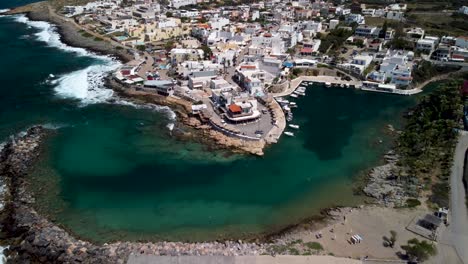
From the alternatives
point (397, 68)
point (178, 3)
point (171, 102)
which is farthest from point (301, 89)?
point (178, 3)

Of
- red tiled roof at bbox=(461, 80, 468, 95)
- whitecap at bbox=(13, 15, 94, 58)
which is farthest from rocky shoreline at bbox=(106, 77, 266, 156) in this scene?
red tiled roof at bbox=(461, 80, 468, 95)

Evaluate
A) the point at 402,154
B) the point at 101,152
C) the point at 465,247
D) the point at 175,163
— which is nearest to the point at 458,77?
the point at 402,154

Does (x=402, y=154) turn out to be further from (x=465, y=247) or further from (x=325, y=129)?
(x=465, y=247)

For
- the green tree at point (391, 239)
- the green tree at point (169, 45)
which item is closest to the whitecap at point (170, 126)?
the green tree at point (391, 239)

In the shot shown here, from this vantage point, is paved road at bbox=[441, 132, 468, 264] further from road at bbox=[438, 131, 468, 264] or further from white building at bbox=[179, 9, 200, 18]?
white building at bbox=[179, 9, 200, 18]

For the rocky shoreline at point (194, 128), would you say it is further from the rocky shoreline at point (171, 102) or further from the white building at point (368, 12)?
the white building at point (368, 12)
